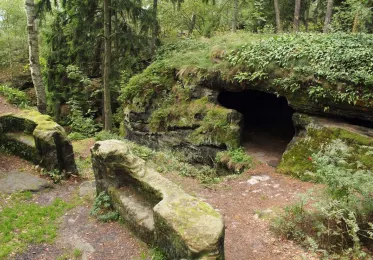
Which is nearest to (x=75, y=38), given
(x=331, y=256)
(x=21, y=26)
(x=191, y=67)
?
(x=191, y=67)

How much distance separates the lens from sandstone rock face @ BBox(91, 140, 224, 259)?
4719mm

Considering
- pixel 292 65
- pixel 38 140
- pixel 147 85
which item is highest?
pixel 292 65

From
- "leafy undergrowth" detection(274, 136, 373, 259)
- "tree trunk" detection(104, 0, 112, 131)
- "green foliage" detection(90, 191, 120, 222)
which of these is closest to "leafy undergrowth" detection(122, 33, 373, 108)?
"tree trunk" detection(104, 0, 112, 131)

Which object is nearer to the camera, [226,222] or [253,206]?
[226,222]

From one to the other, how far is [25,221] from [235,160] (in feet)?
22.3

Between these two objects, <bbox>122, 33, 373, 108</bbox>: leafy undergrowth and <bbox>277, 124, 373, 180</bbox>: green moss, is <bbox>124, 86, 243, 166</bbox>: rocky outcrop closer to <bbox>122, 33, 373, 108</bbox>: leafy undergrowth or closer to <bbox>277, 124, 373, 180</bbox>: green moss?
<bbox>122, 33, 373, 108</bbox>: leafy undergrowth

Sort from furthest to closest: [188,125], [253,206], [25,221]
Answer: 1. [188,125]
2. [253,206]
3. [25,221]

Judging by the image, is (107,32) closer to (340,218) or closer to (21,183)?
(21,183)

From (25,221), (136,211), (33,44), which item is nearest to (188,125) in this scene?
(136,211)

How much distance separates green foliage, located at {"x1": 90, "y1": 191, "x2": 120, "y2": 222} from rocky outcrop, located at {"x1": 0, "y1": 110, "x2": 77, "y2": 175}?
7.86 feet

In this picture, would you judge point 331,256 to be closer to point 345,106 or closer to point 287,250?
point 287,250

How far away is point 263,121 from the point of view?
1548 centimetres

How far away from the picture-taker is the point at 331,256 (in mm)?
5016

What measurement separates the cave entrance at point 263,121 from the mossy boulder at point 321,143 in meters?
1.43
